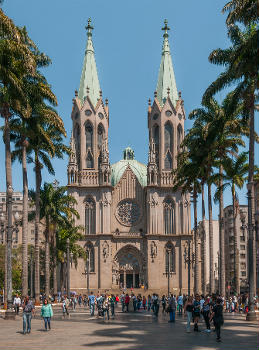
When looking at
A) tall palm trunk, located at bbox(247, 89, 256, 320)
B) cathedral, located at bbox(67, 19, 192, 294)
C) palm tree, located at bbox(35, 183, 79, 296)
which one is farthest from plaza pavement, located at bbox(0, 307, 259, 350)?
cathedral, located at bbox(67, 19, 192, 294)

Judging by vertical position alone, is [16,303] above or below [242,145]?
below

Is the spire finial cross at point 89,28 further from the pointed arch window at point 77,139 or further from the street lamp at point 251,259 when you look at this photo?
A: the street lamp at point 251,259

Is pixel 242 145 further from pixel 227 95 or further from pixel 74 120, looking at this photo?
pixel 74 120

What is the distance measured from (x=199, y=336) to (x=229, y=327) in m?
4.28

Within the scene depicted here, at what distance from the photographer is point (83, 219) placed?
7738cm

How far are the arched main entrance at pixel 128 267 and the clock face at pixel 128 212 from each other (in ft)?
12.0

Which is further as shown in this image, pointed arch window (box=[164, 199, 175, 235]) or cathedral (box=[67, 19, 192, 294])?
pointed arch window (box=[164, 199, 175, 235])

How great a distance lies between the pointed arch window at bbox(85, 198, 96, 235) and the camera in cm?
7738

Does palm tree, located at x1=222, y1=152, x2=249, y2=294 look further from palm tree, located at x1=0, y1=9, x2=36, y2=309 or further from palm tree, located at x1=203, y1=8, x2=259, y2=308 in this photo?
palm tree, located at x1=0, y1=9, x2=36, y2=309

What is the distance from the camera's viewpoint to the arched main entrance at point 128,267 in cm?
7938

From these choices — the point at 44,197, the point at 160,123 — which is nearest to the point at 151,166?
the point at 160,123

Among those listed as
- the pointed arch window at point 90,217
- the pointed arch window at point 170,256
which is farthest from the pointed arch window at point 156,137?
the pointed arch window at point 170,256

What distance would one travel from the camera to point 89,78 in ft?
281

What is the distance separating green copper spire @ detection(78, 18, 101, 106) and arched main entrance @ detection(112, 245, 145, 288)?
74.4 feet
